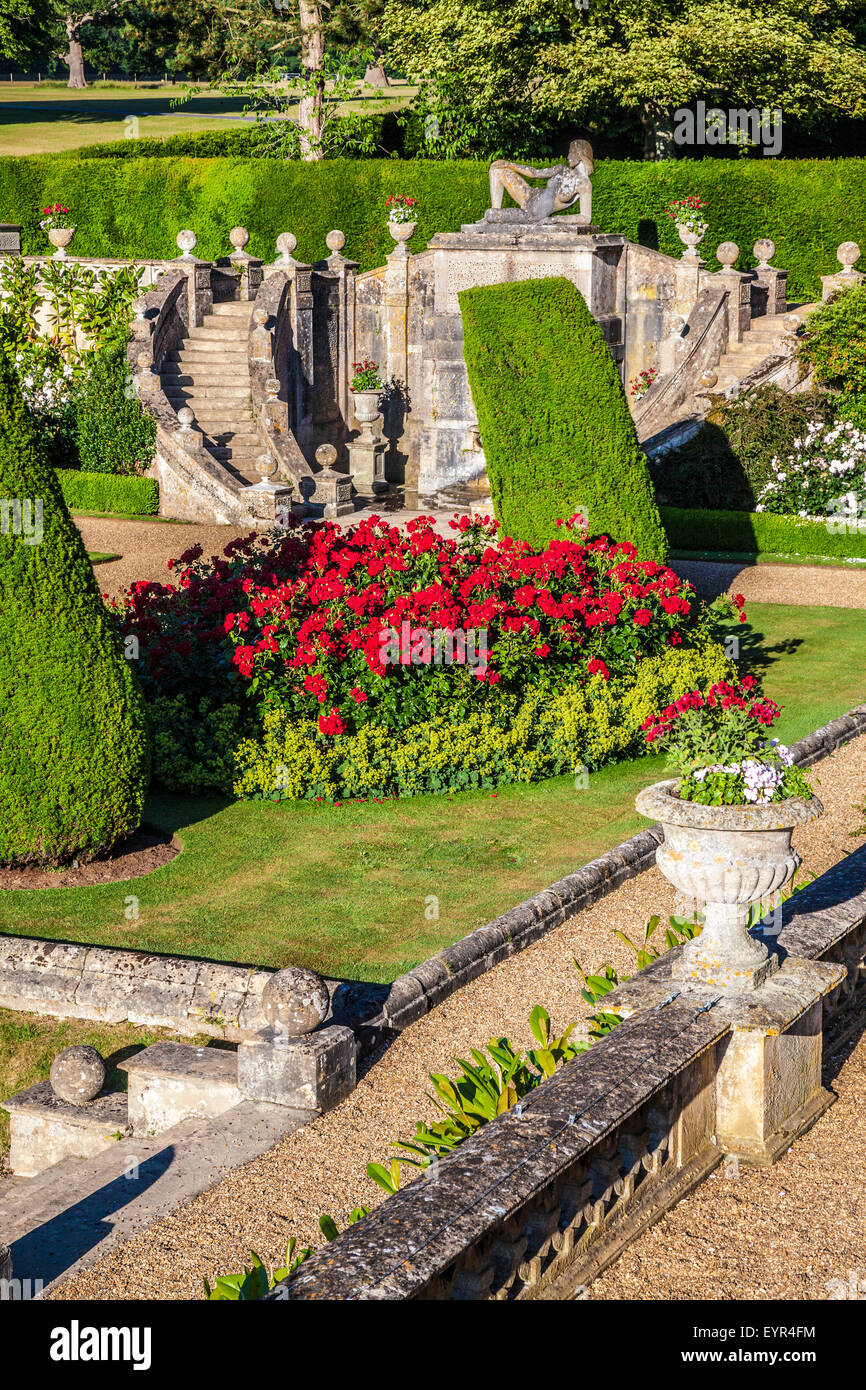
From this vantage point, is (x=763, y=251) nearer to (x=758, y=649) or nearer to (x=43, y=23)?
(x=758, y=649)

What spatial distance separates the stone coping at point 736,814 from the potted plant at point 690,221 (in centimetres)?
2194

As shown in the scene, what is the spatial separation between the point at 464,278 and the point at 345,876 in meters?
11.9

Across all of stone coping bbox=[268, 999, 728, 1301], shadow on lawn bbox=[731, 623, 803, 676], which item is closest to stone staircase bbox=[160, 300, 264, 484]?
shadow on lawn bbox=[731, 623, 803, 676]

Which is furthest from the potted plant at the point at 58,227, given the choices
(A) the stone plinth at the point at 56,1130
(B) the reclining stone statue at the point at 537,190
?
(A) the stone plinth at the point at 56,1130

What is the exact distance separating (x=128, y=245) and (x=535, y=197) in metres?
12.2

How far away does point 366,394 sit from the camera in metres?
24.9

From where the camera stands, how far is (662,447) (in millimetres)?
22016

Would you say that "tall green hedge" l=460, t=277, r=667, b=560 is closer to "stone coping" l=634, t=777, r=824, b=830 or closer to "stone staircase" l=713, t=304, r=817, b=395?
"stone coping" l=634, t=777, r=824, b=830

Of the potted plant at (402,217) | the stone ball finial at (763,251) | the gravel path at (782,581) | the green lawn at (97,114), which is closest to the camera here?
the gravel path at (782,581)

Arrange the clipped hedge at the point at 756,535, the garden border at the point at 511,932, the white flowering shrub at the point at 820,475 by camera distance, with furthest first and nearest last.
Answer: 1. the white flowering shrub at the point at 820,475
2. the clipped hedge at the point at 756,535
3. the garden border at the point at 511,932

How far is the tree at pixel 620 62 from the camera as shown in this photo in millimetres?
30672

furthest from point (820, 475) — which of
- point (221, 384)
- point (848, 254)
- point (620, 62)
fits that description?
point (620, 62)

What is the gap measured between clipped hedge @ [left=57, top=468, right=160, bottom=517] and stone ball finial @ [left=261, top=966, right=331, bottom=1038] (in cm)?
1642

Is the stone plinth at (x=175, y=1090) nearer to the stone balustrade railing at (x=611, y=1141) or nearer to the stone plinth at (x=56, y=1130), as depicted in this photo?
→ the stone plinth at (x=56, y=1130)
